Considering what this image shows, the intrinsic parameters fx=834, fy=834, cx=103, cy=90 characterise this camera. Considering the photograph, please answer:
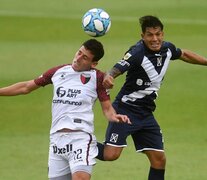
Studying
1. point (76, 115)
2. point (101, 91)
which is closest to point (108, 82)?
point (101, 91)

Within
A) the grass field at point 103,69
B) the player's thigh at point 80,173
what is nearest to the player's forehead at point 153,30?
the player's thigh at point 80,173

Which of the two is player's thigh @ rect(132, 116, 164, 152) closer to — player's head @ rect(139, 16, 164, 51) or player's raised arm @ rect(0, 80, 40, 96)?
player's head @ rect(139, 16, 164, 51)

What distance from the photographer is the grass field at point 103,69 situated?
12.6 meters

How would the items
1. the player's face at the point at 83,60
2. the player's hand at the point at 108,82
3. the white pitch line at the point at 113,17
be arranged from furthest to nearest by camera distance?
the white pitch line at the point at 113,17
the player's face at the point at 83,60
the player's hand at the point at 108,82

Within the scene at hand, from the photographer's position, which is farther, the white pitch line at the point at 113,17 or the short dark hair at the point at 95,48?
the white pitch line at the point at 113,17

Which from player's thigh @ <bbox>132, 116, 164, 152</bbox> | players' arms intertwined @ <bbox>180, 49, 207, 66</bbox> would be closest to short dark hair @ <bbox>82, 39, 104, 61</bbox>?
player's thigh @ <bbox>132, 116, 164, 152</bbox>

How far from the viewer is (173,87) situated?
17.9 meters

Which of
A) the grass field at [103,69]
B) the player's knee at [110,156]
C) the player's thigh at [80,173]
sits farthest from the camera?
→ the grass field at [103,69]

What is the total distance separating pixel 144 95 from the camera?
1068 centimetres

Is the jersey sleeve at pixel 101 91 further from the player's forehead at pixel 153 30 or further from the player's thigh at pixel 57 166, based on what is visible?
the player's forehead at pixel 153 30

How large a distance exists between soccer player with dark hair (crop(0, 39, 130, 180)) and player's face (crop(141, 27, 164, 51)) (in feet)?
3.52

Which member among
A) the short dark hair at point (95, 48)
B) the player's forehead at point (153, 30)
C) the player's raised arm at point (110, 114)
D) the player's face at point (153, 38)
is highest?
the player's forehead at point (153, 30)

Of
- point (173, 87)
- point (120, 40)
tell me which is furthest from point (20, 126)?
point (120, 40)

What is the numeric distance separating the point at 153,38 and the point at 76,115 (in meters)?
1.69
